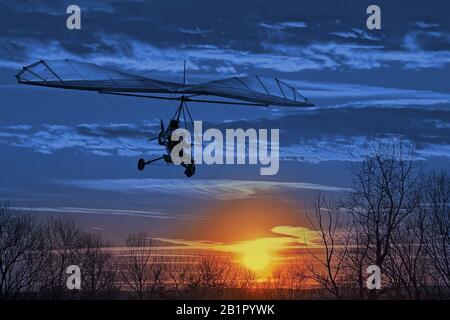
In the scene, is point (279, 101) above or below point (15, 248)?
above

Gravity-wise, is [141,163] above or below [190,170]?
above

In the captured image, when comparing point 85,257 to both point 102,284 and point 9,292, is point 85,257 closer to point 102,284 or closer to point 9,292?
point 102,284

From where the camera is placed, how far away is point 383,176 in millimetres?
60188

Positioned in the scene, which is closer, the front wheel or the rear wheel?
the front wheel

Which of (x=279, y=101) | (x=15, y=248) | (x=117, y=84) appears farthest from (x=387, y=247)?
(x=15, y=248)

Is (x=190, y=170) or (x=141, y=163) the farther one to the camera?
(x=141, y=163)

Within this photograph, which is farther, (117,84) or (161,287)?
(161,287)

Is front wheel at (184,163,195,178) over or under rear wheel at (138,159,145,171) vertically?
under

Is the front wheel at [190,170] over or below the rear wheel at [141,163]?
below

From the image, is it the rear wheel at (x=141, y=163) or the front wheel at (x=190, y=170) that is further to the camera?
the rear wheel at (x=141, y=163)
